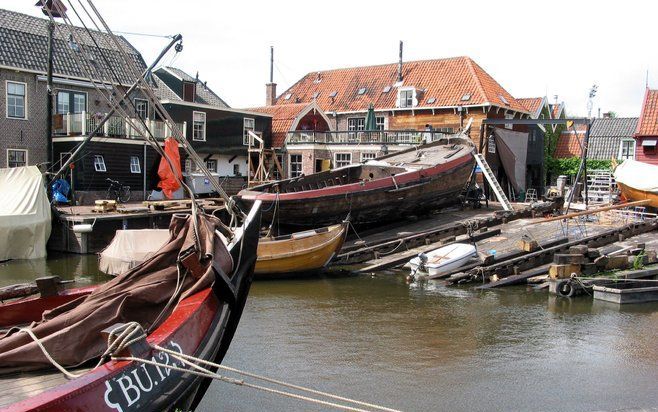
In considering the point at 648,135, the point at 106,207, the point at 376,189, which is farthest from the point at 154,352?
the point at 648,135

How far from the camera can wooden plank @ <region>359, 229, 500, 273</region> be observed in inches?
657

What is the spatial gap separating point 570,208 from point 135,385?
21.3 meters

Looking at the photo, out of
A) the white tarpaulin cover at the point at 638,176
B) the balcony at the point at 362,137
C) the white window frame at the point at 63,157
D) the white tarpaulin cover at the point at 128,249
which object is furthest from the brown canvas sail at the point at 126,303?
the balcony at the point at 362,137

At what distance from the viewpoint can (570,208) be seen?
2306 cm

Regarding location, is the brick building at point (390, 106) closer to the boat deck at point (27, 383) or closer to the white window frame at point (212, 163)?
the white window frame at point (212, 163)

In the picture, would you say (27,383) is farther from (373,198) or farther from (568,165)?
(568,165)

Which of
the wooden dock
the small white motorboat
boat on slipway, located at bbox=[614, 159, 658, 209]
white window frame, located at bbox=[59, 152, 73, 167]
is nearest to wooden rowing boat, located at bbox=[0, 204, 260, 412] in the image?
the small white motorboat

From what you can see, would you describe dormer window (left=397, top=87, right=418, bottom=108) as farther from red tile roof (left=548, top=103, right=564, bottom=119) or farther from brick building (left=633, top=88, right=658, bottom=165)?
red tile roof (left=548, top=103, right=564, bottom=119)

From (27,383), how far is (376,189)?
52.2 feet

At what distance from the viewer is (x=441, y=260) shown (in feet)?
52.1

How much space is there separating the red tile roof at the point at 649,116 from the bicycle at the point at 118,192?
22.1 metres

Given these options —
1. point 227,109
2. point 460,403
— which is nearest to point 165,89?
point 227,109

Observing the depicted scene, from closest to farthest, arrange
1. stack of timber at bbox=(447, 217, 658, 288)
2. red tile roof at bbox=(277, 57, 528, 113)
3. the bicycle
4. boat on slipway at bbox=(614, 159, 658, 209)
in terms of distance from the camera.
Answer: stack of timber at bbox=(447, 217, 658, 288) → boat on slipway at bbox=(614, 159, 658, 209) → the bicycle → red tile roof at bbox=(277, 57, 528, 113)

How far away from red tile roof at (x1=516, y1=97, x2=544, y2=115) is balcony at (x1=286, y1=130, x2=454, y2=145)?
9.11m
